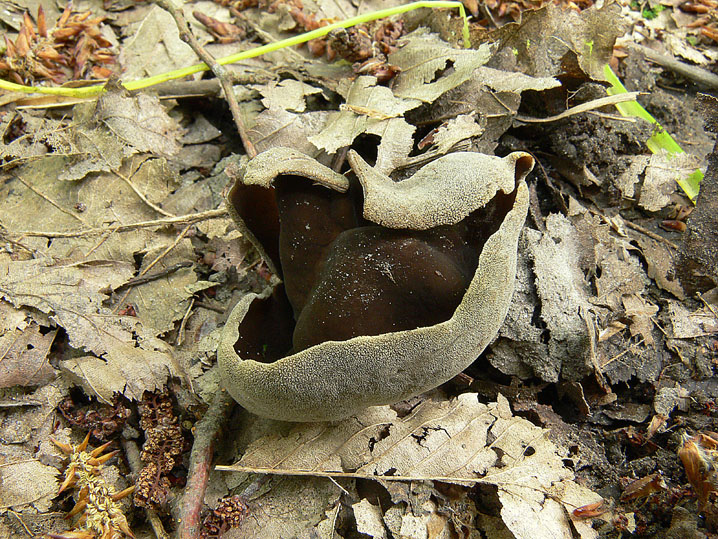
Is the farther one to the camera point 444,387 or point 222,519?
point 444,387

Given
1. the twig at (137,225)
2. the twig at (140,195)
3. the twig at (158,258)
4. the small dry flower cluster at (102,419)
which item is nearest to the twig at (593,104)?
the twig at (137,225)

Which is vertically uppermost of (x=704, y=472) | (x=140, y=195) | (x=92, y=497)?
(x=140, y=195)

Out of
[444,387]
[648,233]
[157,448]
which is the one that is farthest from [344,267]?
[648,233]

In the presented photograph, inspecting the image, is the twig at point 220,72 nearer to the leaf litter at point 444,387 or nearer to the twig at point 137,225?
the leaf litter at point 444,387

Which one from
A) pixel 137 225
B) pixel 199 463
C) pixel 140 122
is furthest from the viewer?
pixel 140 122

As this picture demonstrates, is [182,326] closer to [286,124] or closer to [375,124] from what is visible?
[286,124]

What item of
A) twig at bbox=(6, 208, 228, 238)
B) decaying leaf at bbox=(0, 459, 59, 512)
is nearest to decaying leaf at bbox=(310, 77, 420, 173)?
twig at bbox=(6, 208, 228, 238)

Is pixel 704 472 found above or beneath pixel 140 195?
beneath
